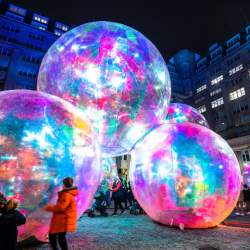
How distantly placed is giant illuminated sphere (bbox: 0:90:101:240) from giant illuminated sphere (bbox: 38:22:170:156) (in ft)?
3.50

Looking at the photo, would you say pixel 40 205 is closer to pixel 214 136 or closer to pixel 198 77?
pixel 214 136

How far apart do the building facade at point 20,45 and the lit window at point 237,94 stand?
41461mm

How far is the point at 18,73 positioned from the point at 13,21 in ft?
37.9

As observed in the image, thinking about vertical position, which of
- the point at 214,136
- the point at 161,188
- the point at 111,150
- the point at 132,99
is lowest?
the point at 161,188

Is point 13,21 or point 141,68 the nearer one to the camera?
point 141,68

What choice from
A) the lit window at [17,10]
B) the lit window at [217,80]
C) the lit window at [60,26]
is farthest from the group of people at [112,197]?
the lit window at [17,10]

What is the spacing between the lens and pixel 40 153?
3820mm

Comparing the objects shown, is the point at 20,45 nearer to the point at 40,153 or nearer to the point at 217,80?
the point at 217,80

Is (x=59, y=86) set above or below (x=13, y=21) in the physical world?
below

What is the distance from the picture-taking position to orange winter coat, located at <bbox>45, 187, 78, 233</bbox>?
12.1 feet

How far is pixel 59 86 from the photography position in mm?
5734

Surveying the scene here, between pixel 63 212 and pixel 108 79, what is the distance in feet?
10.5

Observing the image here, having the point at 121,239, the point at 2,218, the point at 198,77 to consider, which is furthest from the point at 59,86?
the point at 198,77

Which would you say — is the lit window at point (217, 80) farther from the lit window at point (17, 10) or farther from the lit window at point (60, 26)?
the lit window at point (17, 10)
